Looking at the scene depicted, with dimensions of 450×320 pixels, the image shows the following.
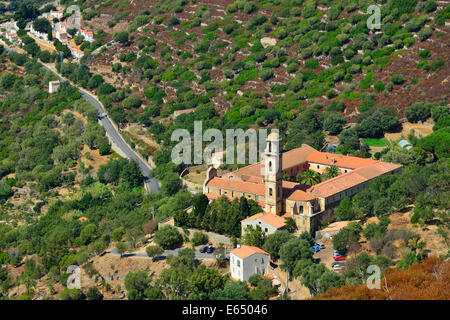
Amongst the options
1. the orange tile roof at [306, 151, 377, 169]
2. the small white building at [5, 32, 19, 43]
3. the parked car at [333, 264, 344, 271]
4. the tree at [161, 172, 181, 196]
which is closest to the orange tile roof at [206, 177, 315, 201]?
the parked car at [333, 264, 344, 271]

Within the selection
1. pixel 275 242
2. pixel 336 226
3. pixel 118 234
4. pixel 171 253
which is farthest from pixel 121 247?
pixel 336 226

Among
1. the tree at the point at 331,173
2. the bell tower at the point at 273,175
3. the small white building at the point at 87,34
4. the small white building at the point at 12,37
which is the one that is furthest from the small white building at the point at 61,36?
the bell tower at the point at 273,175

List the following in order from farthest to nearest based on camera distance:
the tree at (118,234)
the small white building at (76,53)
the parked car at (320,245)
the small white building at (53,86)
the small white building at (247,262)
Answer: the small white building at (76,53), the small white building at (53,86), the tree at (118,234), the parked car at (320,245), the small white building at (247,262)

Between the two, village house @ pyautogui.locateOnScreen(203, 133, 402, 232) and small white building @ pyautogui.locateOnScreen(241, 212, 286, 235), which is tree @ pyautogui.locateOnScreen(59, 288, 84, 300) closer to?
small white building @ pyautogui.locateOnScreen(241, 212, 286, 235)

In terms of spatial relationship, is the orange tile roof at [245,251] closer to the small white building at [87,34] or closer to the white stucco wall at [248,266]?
the white stucco wall at [248,266]

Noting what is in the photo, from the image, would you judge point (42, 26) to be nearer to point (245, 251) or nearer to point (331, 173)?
point (331, 173)

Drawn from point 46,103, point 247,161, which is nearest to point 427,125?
point 247,161
